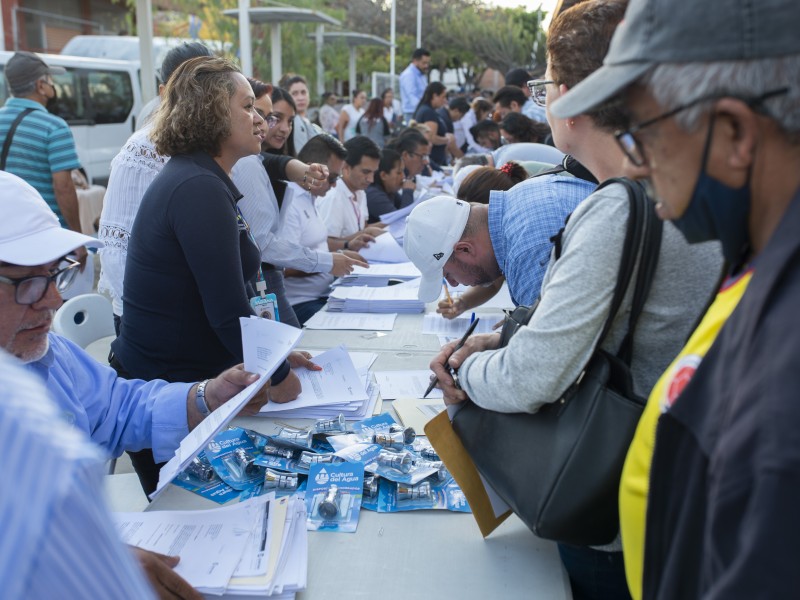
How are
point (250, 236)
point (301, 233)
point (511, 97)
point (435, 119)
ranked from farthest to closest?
point (435, 119), point (511, 97), point (301, 233), point (250, 236)

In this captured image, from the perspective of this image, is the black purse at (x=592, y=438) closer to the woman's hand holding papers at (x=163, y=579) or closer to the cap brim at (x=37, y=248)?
the woman's hand holding papers at (x=163, y=579)

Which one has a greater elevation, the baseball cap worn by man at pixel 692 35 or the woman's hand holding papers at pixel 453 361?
the baseball cap worn by man at pixel 692 35

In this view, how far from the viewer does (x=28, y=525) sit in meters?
0.50

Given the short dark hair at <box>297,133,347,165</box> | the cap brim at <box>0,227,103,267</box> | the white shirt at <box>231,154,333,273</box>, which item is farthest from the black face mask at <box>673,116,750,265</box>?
the short dark hair at <box>297,133,347,165</box>

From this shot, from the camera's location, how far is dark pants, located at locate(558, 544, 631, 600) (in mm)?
1348

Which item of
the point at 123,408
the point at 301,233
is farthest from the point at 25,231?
the point at 301,233

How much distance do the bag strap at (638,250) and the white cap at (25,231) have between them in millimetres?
1046

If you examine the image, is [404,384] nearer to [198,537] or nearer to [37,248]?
[198,537]

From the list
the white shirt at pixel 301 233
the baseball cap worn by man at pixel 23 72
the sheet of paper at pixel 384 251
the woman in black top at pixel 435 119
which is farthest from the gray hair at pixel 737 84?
the woman in black top at pixel 435 119

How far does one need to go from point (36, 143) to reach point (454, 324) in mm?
2814

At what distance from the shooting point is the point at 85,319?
2875 millimetres

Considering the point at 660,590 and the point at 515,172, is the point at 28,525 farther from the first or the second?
the point at 515,172

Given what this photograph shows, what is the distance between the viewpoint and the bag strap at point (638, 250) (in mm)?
1152

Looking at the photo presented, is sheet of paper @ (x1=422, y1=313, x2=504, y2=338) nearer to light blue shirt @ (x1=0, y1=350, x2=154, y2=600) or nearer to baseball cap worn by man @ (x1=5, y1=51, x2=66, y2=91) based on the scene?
light blue shirt @ (x1=0, y1=350, x2=154, y2=600)
